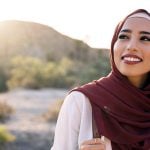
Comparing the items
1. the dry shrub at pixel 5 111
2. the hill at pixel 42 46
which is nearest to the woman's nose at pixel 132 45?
the dry shrub at pixel 5 111

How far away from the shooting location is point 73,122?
3285 mm

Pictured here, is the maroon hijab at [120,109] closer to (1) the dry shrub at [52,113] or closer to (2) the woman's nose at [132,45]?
(2) the woman's nose at [132,45]

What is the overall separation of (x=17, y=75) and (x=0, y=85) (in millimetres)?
748

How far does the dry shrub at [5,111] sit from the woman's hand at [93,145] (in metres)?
12.5

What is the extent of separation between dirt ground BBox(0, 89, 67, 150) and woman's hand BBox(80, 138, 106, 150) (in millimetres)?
10114

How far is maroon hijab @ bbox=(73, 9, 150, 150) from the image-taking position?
3.30m

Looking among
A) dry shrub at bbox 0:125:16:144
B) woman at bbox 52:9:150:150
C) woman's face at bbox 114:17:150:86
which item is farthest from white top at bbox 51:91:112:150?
dry shrub at bbox 0:125:16:144

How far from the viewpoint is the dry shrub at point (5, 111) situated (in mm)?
15680

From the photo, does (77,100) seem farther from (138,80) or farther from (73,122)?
(138,80)

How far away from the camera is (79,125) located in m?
3.30

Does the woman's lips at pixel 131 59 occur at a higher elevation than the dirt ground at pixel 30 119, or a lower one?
higher

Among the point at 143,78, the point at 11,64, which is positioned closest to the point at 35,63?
the point at 11,64

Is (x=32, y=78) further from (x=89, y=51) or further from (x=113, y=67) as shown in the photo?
(x=113, y=67)

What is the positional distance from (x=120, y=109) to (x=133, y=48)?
338 millimetres
